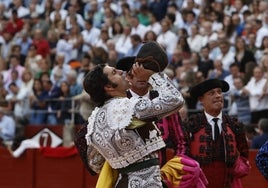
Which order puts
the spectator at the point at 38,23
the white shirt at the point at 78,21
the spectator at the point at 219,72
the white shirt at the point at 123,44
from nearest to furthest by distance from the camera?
the spectator at the point at 219,72
the white shirt at the point at 123,44
the white shirt at the point at 78,21
the spectator at the point at 38,23

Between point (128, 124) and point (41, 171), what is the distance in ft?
25.1

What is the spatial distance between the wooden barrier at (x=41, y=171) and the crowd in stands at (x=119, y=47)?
39.6 inches

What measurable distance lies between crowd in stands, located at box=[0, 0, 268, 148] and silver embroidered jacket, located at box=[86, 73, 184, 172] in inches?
265

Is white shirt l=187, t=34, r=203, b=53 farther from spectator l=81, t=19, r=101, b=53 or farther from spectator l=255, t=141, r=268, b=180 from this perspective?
spectator l=255, t=141, r=268, b=180

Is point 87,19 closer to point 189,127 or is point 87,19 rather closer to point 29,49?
point 29,49

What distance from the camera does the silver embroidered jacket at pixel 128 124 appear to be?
221 inches

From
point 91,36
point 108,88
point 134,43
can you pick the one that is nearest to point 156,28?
point 134,43

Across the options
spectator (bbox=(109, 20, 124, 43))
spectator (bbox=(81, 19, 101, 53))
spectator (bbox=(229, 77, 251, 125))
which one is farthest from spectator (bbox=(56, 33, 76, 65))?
spectator (bbox=(229, 77, 251, 125))

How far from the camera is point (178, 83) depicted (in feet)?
44.7

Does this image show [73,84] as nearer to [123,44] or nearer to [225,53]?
[123,44]

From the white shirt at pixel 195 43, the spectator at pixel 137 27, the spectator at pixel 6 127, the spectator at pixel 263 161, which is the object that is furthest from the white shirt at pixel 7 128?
the spectator at pixel 263 161

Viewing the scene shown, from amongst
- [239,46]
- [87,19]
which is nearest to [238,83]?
[239,46]

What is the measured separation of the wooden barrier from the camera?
12.7 metres

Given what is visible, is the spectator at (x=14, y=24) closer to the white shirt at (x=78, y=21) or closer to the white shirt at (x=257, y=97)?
the white shirt at (x=78, y=21)
